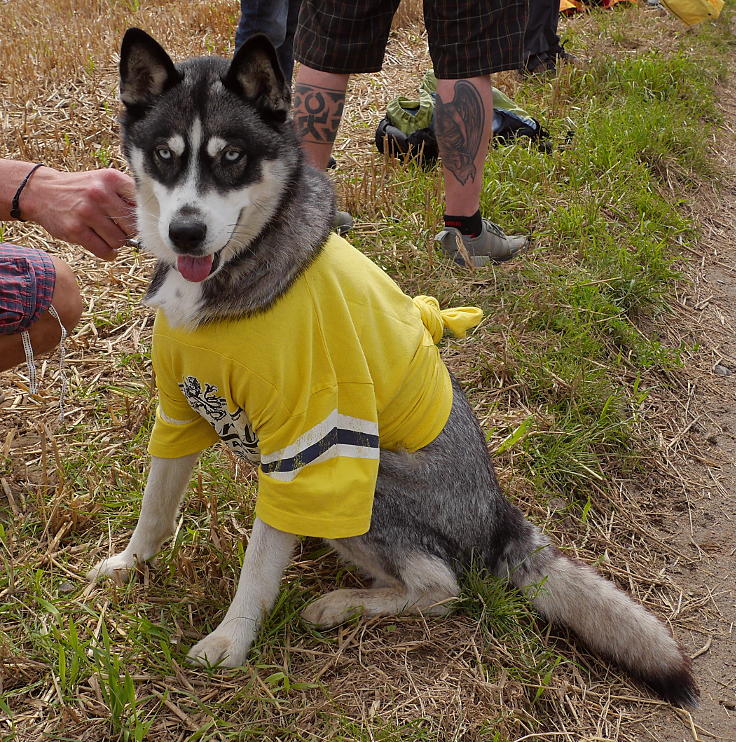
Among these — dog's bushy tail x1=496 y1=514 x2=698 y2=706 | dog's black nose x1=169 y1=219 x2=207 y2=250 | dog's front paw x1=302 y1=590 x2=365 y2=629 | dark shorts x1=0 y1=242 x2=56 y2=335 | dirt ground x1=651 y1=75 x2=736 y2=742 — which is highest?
dog's black nose x1=169 y1=219 x2=207 y2=250

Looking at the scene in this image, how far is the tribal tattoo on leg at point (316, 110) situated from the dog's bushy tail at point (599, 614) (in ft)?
7.85

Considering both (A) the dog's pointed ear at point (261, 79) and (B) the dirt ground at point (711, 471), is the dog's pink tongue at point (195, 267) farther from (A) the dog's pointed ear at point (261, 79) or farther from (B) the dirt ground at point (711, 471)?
(B) the dirt ground at point (711, 471)

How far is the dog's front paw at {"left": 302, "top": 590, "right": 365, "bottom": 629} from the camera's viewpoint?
2.41m

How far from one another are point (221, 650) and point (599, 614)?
116 cm

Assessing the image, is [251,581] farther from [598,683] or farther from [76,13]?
[76,13]

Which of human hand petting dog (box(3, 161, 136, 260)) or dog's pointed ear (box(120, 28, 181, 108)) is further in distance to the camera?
human hand petting dog (box(3, 161, 136, 260))

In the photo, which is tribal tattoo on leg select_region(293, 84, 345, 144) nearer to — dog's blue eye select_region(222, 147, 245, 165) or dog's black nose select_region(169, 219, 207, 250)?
dog's blue eye select_region(222, 147, 245, 165)

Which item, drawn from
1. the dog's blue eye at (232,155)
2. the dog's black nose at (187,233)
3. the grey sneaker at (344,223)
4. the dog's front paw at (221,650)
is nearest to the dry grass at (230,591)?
the dog's front paw at (221,650)

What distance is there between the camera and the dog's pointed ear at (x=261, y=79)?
196 centimetres

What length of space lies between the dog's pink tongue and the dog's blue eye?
0.26m

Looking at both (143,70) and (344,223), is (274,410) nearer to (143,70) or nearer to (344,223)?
(143,70)

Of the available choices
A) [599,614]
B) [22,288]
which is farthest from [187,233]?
[599,614]

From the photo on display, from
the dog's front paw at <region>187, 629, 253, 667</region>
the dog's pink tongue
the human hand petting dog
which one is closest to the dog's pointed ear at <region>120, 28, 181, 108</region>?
the human hand petting dog

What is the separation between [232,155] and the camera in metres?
2.02
